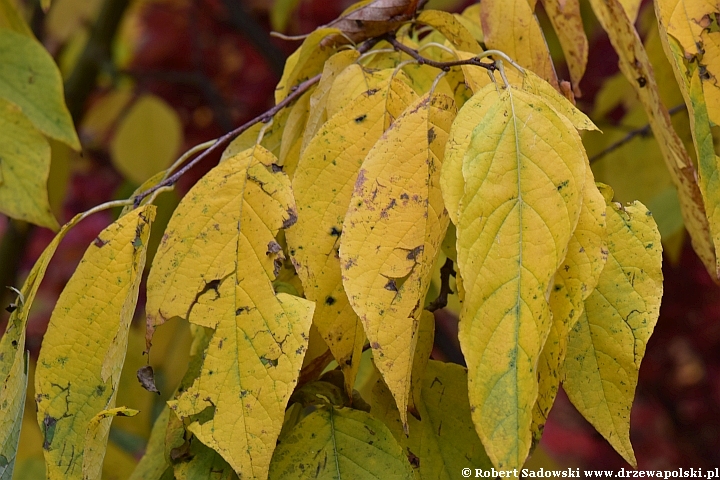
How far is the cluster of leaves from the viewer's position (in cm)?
43

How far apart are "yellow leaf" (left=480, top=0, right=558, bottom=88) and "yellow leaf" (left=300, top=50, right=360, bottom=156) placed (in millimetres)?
134

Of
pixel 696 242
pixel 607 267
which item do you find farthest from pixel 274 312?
pixel 696 242

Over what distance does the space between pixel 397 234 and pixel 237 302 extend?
0.43ft

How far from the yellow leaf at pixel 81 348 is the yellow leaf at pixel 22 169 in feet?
0.98

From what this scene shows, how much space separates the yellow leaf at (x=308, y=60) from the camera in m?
0.64

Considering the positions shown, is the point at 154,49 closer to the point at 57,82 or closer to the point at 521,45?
the point at 57,82

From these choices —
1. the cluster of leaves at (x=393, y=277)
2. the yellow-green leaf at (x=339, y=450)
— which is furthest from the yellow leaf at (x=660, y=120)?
the yellow-green leaf at (x=339, y=450)

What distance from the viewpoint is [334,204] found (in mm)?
530

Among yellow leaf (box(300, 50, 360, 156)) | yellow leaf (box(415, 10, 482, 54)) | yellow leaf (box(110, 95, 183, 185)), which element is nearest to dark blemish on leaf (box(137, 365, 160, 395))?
yellow leaf (box(300, 50, 360, 156))

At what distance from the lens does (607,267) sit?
1.69 feet

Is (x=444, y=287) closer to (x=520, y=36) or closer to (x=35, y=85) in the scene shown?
(x=520, y=36)

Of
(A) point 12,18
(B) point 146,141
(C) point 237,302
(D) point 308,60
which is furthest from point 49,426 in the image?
(B) point 146,141

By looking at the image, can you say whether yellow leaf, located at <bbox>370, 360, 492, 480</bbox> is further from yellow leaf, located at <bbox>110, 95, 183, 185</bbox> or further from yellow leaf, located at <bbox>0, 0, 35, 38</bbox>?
yellow leaf, located at <bbox>110, 95, 183, 185</bbox>

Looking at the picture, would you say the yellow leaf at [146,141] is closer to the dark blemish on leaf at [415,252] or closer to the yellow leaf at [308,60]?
the yellow leaf at [308,60]
